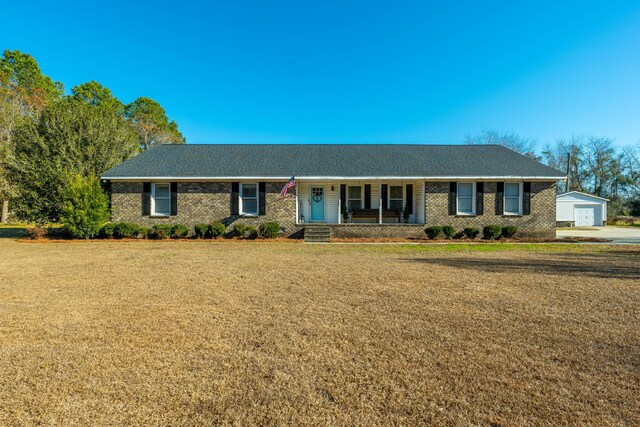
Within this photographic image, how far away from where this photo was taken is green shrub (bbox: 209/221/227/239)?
15648 mm

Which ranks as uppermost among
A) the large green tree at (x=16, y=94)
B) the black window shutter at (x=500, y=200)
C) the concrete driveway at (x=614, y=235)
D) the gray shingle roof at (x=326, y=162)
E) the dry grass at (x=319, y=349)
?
the large green tree at (x=16, y=94)

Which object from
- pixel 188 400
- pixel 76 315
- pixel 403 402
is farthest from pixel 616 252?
pixel 76 315

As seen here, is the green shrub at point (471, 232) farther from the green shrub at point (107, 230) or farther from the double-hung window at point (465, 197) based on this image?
the green shrub at point (107, 230)

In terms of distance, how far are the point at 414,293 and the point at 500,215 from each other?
41.5 ft

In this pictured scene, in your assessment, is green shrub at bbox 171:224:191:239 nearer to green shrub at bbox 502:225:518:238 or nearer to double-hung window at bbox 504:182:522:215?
green shrub at bbox 502:225:518:238

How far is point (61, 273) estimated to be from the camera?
25.0 feet

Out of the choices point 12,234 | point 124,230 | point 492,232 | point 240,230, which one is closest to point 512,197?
point 492,232

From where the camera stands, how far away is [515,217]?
16188 mm

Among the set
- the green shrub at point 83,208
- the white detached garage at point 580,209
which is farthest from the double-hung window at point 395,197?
the white detached garage at point 580,209

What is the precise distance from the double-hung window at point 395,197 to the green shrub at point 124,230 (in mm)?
12963

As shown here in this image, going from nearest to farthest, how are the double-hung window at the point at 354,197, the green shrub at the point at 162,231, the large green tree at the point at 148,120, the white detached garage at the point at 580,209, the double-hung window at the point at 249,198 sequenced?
the green shrub at the point at 162,231 → the double-hung window at the point at 249,198 → the double-hung window at the point at 354,197 → the white detached garage at the point at 580,209 → the large green tree at the point at 148,120

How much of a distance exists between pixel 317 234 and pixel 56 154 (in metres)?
14.8

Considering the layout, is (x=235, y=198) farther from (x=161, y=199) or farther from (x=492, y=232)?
(x=492, y=232)

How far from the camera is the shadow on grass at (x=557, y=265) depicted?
7805 mm
